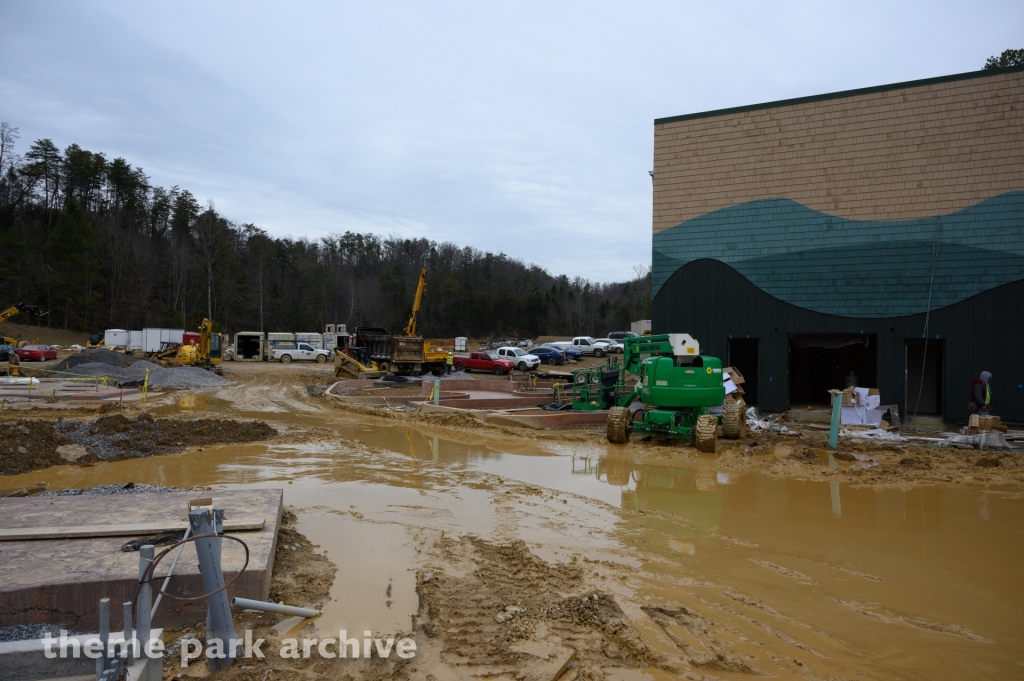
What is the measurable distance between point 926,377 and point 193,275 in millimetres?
73911

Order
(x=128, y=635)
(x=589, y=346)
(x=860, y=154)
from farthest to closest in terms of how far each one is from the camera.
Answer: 1. (x=589, y=346)
2. (x=860, y=154)
3. (x=128, y=635)

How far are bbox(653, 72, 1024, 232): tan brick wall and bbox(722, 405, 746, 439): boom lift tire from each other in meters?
8.84

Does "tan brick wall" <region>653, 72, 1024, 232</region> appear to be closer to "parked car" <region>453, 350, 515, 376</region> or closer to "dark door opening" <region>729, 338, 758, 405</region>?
"dark door opening" <region>729, 338, 758, 405</region>

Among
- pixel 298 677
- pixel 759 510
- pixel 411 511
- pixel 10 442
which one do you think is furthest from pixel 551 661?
pixel 10 442

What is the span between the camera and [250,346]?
5138cm

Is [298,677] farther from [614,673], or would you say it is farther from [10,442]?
[10,442]

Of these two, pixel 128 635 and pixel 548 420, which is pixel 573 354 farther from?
pixel 128 635

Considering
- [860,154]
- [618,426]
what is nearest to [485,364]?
[618,426]

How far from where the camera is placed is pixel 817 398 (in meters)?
25.2

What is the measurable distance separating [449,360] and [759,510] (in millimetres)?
26387

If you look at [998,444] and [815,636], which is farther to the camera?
[998,444]

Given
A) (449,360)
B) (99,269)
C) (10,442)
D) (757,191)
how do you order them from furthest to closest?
(99,269), (449,360), (757,191), (10,442)

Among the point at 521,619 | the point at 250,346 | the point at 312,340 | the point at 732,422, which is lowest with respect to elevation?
the point at 521,619

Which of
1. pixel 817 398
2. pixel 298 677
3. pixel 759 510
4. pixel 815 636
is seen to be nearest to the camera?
pixel 298 677
